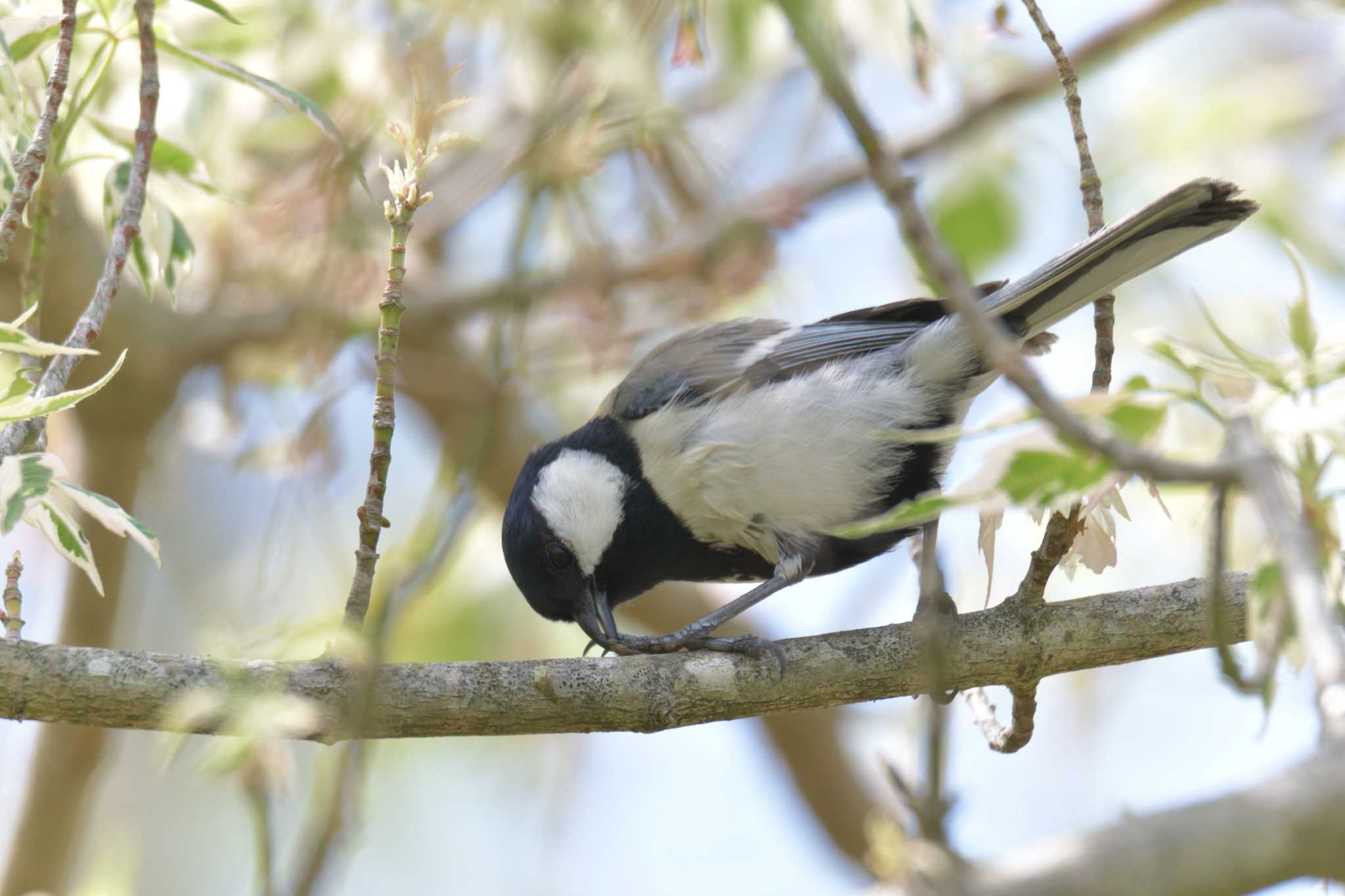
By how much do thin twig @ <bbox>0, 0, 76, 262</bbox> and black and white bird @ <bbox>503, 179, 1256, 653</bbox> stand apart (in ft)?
5.05

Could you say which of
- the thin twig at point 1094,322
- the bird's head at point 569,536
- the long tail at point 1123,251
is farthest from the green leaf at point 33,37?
the long tail at point 1123,251

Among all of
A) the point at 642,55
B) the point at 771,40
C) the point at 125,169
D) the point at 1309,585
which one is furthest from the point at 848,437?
the point at 1309,585

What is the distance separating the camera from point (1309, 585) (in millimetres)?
985

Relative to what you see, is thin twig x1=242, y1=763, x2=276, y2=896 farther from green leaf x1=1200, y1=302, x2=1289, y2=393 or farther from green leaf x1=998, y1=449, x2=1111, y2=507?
green leaf x1=1200, y1=302, x2=1289, y2=393

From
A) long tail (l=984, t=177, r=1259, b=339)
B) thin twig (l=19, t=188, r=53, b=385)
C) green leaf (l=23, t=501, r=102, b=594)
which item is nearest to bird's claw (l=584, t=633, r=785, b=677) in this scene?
long tail (l=984, t=177, r=1259, b=339)

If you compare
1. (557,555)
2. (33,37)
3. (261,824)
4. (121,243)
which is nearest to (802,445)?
(557,555)

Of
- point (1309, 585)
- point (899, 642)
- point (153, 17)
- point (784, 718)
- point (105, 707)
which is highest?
point (153, 17)

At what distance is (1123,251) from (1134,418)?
1.28 m

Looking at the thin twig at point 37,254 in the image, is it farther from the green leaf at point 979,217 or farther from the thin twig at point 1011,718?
the green leaf at point 979,217

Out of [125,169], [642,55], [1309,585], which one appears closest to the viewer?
[1309,585]

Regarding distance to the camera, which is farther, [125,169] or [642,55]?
[125,169]

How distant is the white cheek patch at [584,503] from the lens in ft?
10.5

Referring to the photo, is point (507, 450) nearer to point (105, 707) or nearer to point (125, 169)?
point (125, 169)

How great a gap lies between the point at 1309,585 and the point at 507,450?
3.71 meters
